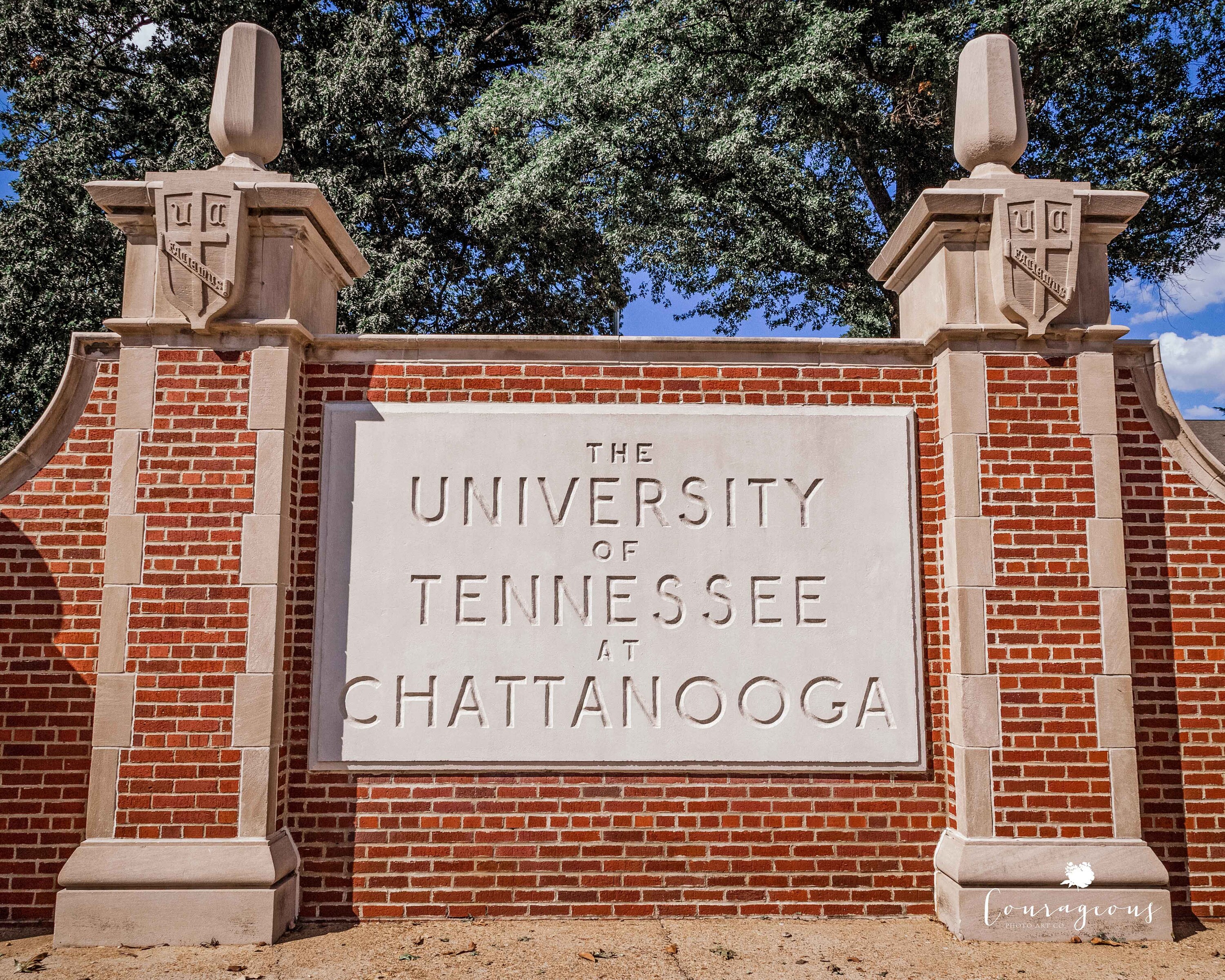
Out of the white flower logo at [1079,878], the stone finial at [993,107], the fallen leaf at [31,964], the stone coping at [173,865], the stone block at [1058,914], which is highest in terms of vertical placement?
the stone finial at [993,107]

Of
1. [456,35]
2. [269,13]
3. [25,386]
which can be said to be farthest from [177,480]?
[456,35]

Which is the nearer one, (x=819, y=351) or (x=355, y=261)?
(x=819, y=351)

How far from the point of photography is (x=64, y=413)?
14.7ft

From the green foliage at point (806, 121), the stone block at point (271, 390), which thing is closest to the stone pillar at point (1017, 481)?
Answer: the stone block at point (271, 390)

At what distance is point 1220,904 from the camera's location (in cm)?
434

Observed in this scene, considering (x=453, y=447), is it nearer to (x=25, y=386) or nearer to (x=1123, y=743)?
(x=1123, y=743)

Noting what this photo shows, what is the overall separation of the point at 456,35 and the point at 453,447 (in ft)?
37.5

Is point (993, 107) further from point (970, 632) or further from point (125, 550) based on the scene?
point (125, 550)

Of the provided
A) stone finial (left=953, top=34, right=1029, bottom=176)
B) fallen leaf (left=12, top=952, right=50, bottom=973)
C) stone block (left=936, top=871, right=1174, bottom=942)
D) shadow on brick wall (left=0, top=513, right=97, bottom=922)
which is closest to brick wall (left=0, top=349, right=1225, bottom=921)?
shadow on brick wall (left=0, top=513, right=97, bottom=922)

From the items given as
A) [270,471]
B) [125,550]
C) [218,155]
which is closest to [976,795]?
[270,471]

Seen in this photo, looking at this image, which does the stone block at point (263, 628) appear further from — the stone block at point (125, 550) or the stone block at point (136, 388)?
the stone block at point (136, 388)

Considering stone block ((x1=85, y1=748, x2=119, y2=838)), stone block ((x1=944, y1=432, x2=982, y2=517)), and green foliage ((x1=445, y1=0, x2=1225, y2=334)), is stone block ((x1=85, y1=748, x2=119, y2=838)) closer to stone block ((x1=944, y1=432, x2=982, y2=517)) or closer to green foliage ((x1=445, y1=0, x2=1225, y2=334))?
stone block ((x1=944, y1=432, x2=982, y2=517))

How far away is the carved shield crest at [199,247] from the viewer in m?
4.36

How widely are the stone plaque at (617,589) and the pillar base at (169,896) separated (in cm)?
64
